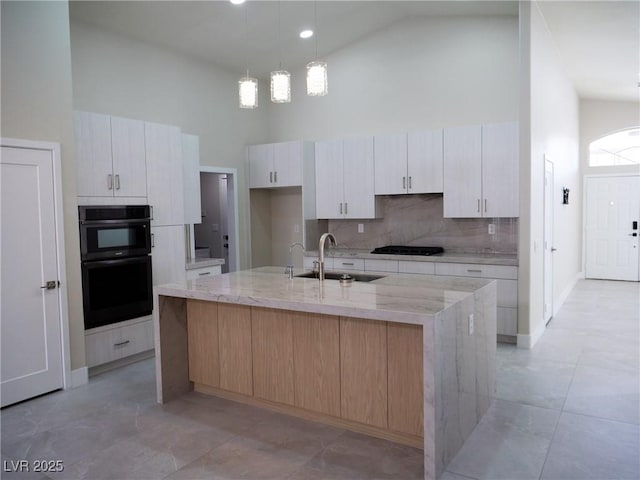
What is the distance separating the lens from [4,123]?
A: 3.48 meters

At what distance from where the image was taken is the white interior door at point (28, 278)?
3.54 m

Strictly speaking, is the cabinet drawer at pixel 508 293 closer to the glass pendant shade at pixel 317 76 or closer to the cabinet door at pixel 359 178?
the cabinet door at pixel 359 178

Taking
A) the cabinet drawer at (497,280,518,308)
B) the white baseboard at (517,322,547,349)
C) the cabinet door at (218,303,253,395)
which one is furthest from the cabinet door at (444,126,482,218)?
the cabinet door at (218,303,253,395)

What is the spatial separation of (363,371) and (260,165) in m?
4.36

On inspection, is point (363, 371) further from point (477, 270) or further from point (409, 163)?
point (409, 163)

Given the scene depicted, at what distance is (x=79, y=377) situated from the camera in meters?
4.03

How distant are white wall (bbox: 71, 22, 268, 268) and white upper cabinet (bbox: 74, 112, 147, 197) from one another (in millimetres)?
711

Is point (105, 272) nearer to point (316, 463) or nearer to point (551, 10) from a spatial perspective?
point (316, 463)

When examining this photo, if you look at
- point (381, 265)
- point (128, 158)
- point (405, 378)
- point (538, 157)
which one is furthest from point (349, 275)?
A: point (538, 157)

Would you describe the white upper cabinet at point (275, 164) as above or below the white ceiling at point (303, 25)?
below

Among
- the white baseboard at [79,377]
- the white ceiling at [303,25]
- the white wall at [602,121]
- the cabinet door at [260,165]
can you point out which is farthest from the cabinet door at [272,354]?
the white wall at [602,121]

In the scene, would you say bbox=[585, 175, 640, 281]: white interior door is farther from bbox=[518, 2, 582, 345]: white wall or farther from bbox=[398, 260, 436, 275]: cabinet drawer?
bbox=[398, 260, 436, 275]: cabinet drawer

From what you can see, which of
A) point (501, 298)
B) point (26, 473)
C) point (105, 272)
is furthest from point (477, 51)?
point (26, 473)

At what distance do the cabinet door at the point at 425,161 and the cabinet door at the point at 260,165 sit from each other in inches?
78.2
